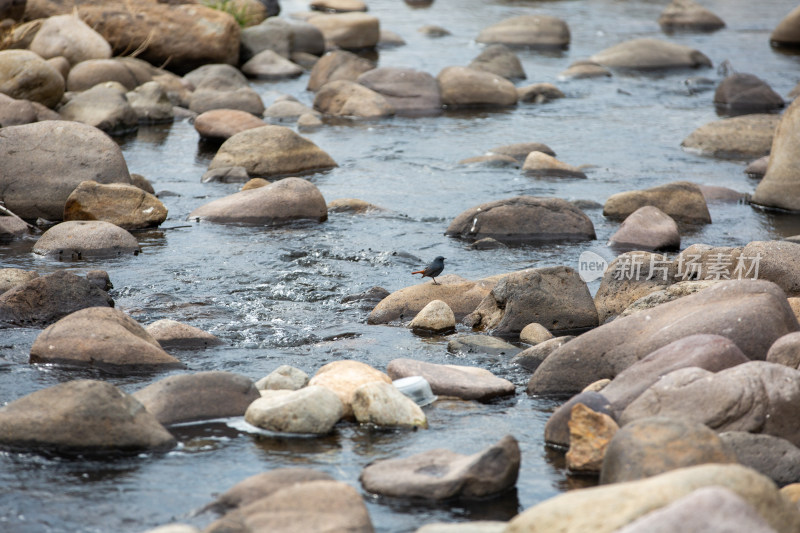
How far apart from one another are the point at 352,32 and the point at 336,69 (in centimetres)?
529

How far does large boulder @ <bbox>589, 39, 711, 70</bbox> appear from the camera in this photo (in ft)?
66.5

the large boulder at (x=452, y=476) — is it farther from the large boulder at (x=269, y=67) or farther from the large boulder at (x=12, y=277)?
the large boulder at (x=269, y=67)

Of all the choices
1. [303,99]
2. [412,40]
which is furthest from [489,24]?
[303,99]

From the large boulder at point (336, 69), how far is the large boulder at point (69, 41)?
369 centimetres

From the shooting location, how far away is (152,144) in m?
13.8

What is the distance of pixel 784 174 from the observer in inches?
437

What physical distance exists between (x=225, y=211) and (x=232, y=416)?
509 cm

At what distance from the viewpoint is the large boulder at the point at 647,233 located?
9.48 m

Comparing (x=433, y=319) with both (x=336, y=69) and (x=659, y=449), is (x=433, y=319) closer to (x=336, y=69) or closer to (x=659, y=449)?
(x=659, y=449)

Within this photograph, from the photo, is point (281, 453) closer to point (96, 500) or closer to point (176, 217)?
point (96, 500)

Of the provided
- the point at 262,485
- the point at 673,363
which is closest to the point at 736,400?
the point at 673,363

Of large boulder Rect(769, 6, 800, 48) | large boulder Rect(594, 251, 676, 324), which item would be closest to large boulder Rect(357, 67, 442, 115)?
large boulder Rect(594, 251, 676, 324)

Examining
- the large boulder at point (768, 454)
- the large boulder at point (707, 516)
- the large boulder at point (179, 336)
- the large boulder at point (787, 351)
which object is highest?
the large boulder at point (707, 516)

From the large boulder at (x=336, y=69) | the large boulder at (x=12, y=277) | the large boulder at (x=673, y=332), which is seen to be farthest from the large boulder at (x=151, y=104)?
the large boulder at (x=673, y=332)
